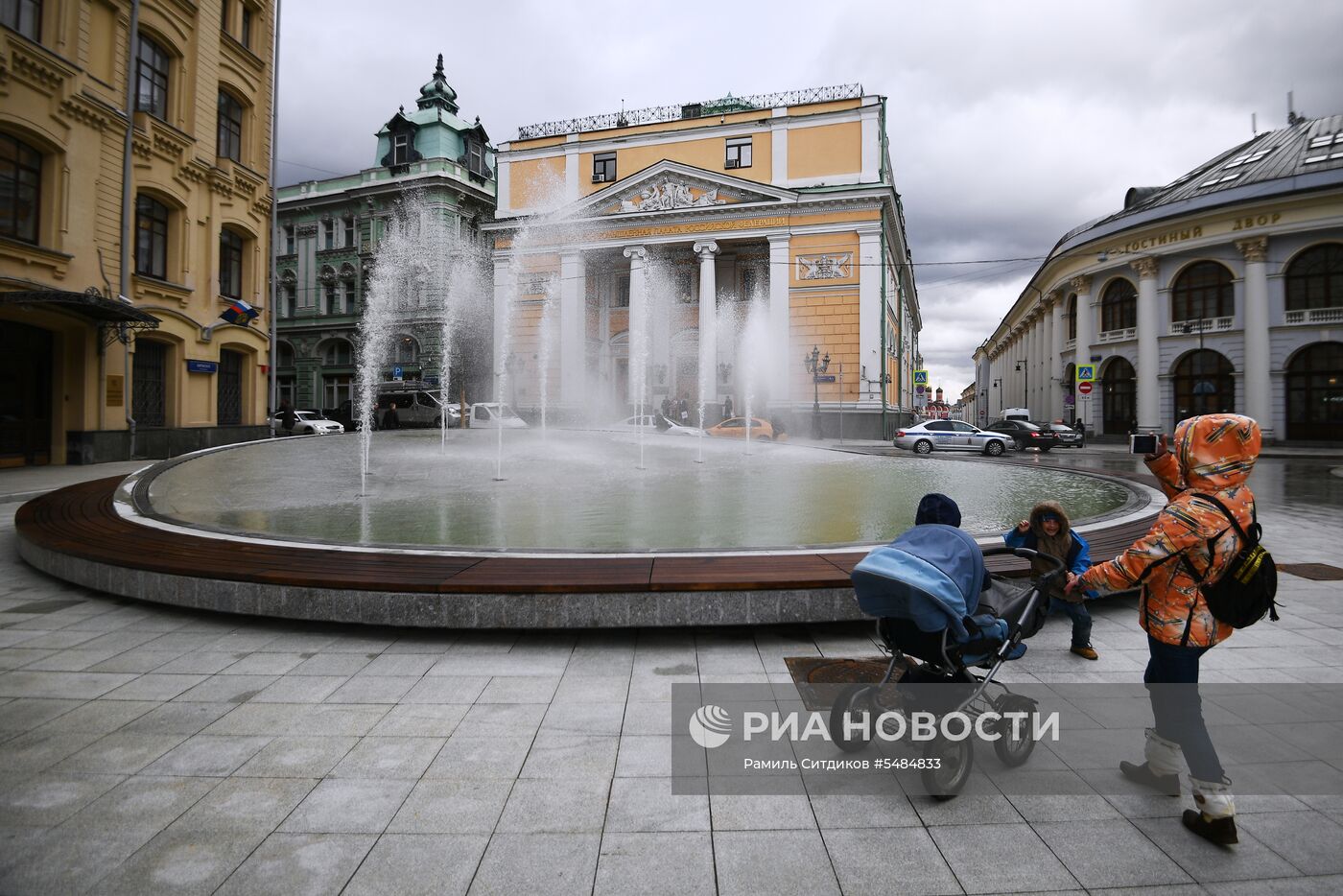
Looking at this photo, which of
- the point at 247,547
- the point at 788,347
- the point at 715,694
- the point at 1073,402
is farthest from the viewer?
the point at 1073,402

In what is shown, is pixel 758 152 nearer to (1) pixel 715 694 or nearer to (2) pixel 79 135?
(2) pixel 79 135

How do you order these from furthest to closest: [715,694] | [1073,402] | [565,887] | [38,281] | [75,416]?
1. [1073,402]
2. [75,416]
3. [38,281]
4. [715,694]
5. [565,887]

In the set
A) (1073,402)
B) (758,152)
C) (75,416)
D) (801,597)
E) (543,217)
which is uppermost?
(758,152)

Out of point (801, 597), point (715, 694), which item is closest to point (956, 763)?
point (715, 694)

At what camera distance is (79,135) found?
1730 cm

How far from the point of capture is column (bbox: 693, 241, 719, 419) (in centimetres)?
3800

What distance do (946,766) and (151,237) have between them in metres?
24.5

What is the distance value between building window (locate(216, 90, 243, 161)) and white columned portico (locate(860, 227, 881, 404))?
27112 mm

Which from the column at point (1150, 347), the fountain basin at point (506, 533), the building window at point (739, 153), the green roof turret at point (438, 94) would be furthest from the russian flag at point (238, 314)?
the column at point (1150, 347)

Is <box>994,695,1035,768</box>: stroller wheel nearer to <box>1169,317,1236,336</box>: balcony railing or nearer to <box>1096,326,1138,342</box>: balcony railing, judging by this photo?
<box>1169,317,1236,336</box>: balcony railing

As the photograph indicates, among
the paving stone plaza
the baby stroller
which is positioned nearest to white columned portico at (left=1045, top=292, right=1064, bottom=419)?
the paving stone plaza

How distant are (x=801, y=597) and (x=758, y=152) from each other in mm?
38515

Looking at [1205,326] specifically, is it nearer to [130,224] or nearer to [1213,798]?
[1213,798]

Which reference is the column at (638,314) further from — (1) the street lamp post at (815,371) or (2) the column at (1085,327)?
(2) the column at (1085,327)
